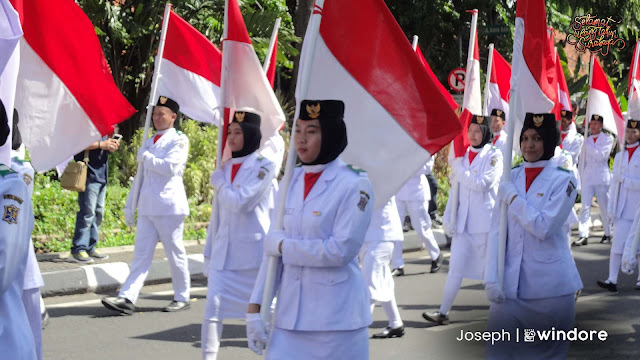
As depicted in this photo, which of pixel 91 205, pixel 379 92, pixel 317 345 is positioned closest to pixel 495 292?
pixel 379 92

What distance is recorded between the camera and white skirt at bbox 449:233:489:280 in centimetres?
854

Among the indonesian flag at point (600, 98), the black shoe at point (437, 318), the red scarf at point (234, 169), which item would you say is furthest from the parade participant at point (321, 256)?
the indonesian flag at point (600, 98)

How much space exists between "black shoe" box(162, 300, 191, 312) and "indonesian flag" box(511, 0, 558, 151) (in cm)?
387

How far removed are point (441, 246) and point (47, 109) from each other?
907cm

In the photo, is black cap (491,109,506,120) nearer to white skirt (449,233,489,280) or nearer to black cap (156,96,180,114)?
white skirt (449,233,489,280)

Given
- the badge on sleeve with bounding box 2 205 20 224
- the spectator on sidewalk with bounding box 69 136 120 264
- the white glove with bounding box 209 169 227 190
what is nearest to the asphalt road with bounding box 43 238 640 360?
the spectator on sidewalk with bounding box 69 136 120 264

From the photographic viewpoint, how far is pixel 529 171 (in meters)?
5.85

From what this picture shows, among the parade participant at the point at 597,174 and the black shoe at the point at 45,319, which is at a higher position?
the parade participant at the point at 597,174

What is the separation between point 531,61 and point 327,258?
2.77 m

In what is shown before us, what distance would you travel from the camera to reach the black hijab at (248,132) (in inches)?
268

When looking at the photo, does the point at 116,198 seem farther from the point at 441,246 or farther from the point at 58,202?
the point at 441,246

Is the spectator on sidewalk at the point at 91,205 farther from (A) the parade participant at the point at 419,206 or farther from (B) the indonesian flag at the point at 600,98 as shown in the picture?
(B) the indonesian flag at the point at 600,98

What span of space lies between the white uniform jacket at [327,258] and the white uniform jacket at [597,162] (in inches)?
453

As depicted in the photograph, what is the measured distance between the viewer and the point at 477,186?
29.3 ft
